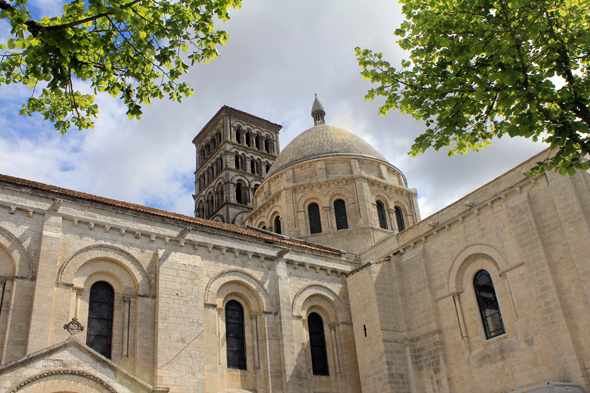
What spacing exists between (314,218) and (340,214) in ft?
4.90

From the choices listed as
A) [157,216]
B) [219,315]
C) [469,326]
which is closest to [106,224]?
[157,216]

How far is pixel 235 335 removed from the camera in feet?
61.8

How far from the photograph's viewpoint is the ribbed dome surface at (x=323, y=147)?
31.2 metres

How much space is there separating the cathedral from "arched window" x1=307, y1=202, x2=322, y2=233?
516 centimetres

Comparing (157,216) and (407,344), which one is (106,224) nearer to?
(157,216)

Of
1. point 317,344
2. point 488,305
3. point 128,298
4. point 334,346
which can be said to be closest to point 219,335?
point 128,298

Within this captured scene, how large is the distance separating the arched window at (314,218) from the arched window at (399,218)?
4702mm

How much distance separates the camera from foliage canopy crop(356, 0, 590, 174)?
8547 millimetres

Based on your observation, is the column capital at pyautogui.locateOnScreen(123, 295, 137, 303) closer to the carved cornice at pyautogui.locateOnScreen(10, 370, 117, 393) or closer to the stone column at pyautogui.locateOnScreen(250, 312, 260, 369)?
the carved cornice at pyautogui.locateOnScreen(10, 370, 117, 393)

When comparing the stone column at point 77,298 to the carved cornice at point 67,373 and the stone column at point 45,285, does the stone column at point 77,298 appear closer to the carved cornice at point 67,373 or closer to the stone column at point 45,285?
the stone column at point 45,285

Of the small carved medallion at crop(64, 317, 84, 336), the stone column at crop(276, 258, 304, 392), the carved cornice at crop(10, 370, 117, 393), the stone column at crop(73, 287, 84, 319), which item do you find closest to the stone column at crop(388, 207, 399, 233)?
the stone column at crop(276, 258, 304, 392)

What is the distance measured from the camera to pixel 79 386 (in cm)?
→ 1291

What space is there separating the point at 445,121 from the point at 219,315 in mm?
11928

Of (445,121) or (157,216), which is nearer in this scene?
(445,121)
